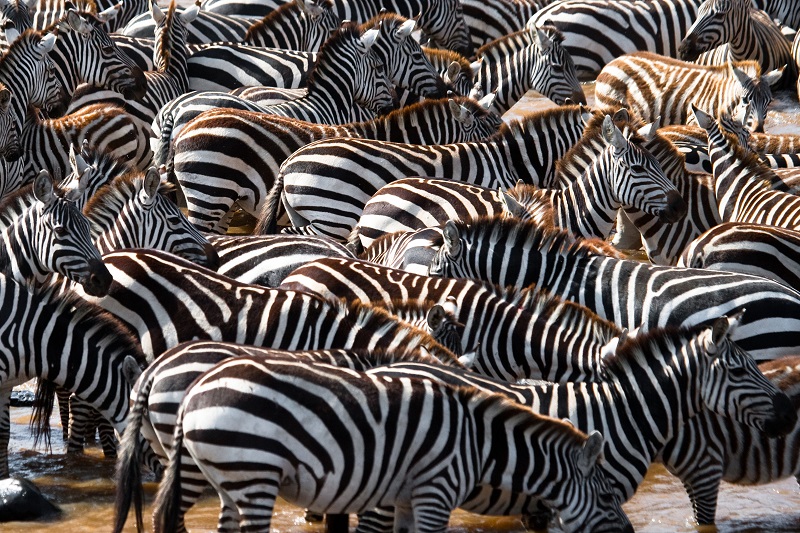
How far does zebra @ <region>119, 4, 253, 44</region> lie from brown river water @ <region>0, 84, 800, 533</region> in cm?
837

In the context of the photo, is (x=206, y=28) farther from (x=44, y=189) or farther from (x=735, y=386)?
(x=735, y=386)

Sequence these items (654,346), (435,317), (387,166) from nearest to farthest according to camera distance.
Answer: (654,346) < (435,317) < (387,166)

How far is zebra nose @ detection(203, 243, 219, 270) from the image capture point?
8938 millimetres

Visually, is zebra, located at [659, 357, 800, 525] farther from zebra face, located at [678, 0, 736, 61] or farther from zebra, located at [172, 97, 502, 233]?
zebra face, located at [678, 0, 736, 61]

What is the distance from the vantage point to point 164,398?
6.36 metres

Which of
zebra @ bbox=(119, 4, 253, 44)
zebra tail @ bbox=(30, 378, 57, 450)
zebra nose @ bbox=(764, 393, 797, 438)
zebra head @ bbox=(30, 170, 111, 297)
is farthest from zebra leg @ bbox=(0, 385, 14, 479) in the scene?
A: zebra @ bbox=(119, 4, 253, 44)

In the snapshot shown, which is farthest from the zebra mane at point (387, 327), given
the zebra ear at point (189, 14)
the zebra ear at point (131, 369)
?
the zebra ear at point (189, 14)

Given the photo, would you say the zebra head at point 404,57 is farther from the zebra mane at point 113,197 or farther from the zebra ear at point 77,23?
the zebra mane at point 113,197

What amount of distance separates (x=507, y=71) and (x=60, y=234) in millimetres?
7574

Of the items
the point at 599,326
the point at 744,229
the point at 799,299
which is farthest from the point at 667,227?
the point at 599,326

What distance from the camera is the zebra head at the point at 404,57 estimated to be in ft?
45.4

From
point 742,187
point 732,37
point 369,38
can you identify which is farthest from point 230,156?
point 732,37

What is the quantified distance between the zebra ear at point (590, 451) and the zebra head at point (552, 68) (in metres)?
8.76

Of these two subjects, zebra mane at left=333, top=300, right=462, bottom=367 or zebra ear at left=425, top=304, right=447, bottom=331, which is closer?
zebra mane at left=333, top=300, right=462, bottom=367
